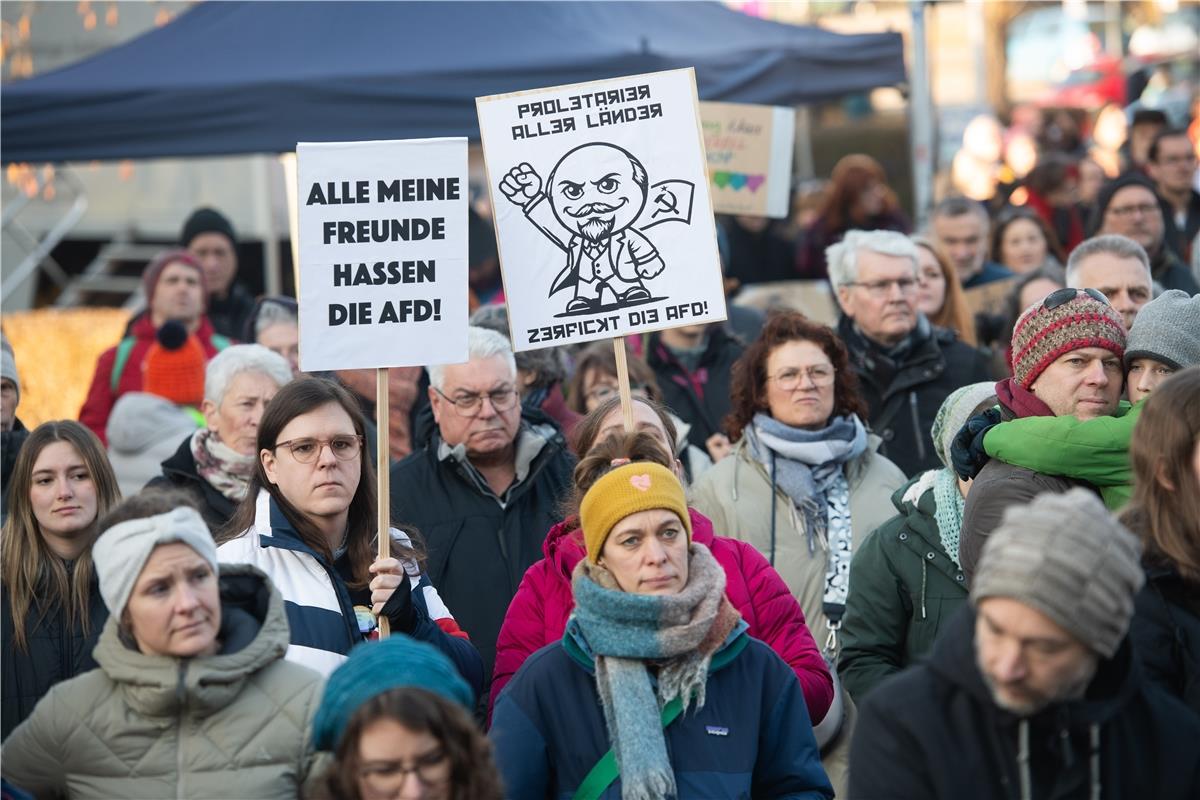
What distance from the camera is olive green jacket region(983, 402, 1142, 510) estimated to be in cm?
444

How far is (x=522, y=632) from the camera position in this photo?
4758 mm

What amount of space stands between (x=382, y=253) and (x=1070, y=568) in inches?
101

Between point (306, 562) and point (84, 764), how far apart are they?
1.04 m

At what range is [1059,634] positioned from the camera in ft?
10.4

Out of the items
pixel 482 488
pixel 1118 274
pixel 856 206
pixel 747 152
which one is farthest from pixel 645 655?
pixel 856 206

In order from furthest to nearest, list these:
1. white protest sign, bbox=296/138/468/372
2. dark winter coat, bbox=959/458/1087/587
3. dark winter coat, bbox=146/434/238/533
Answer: dark winter coat, bbox=146/434/238/533 < white protest sign, bbox=296/138/468/372 < dark winter coat, bbox=959/458/1087/587

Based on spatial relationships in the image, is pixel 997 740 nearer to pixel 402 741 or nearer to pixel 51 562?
pixel 402 741

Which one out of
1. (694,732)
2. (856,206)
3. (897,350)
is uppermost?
(856,206)

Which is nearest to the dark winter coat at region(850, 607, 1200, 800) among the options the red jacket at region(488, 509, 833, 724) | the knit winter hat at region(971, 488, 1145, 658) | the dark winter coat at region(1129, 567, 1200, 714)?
the knit winter hat at region(971, 488, 1145, 658)

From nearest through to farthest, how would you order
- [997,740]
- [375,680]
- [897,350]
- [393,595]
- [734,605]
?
[997,740], [375,680], [393,595], [734,605], [897,350]

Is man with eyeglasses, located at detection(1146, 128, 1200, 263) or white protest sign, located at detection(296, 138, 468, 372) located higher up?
man with eyeglasses, located at detection(1146, 128, 1200, 263)

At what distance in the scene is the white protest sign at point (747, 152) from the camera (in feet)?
31.2

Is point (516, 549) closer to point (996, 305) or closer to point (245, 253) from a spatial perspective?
point (996, 305)

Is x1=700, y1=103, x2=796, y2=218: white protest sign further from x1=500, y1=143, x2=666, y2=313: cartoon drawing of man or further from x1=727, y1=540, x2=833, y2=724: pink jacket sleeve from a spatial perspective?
x1=727, y1=540, x2=833, y2=724: pink jacket sleeve
